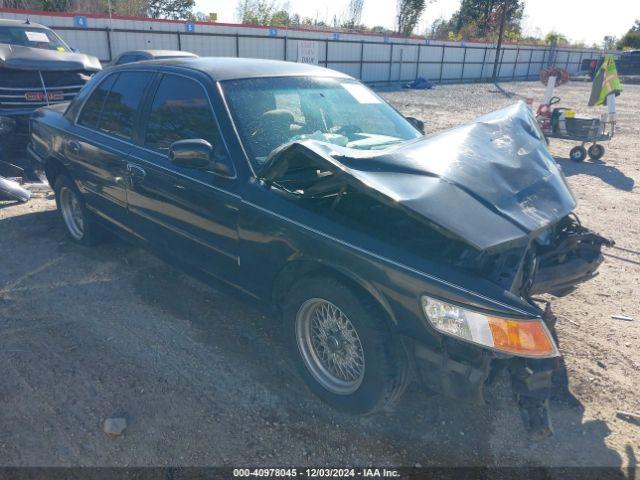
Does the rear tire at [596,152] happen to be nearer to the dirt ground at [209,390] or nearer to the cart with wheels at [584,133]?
the cart with wheels at [584,133]

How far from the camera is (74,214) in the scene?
4977mm

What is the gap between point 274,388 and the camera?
117 inches

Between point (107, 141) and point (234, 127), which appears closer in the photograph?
point (234, 127)

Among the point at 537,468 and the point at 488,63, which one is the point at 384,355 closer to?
the point at 537,468

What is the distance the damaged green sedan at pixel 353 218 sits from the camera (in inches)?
88.9

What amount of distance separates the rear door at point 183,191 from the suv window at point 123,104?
227mm

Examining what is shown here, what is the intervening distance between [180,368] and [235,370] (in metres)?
0.36

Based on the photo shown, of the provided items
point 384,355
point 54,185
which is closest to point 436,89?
point 54,185

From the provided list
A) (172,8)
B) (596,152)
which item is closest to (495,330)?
(596,152)

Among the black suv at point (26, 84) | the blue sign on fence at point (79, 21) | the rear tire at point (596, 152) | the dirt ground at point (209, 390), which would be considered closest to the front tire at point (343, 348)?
the dirt ground at point (209, 390)

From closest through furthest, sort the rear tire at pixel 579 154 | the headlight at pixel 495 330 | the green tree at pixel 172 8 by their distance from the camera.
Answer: the headlight at pixel 495 330
the rear tire at pixel 579 154
the green tree at pixel 172 8

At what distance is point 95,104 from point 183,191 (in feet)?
5.85

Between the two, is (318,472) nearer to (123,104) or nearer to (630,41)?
(123,104)

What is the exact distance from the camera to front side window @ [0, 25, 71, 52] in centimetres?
888
